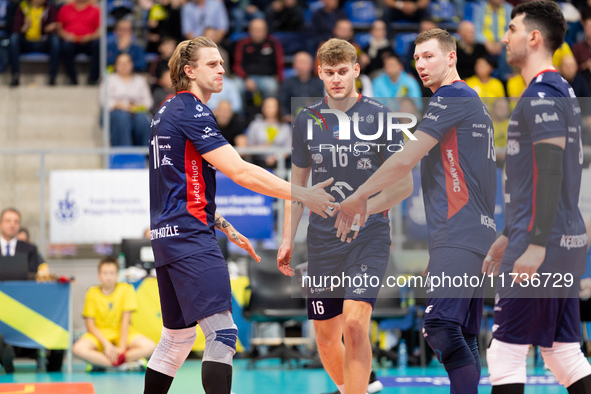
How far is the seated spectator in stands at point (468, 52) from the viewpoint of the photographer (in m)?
13.8

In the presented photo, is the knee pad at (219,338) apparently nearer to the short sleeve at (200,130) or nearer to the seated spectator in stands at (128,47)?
the short sleeve at (200,130)

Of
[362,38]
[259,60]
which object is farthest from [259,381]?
[362,38]

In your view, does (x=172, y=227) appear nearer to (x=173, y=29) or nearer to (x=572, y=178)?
(x=572, y=178)

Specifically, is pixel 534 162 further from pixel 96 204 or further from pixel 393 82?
pixel 393 82

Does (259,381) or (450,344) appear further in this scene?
(259,381)

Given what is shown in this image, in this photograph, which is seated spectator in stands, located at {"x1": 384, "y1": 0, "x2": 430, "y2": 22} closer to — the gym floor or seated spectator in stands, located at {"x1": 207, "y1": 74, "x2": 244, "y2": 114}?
seated spectator in stands, located at {"x1": 207, "y1": 74, "x2": 244, "y2": 114}

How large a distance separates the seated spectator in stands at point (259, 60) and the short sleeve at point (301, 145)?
313 inches

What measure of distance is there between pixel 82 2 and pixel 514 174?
11.5 m

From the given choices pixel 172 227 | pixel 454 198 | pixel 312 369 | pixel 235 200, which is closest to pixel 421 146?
pixel 454 198

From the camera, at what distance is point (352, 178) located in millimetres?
5934

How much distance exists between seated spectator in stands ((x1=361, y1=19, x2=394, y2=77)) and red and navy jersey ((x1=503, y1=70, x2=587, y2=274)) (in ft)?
30.2

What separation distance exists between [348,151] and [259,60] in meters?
8.50

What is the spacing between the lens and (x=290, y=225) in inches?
239

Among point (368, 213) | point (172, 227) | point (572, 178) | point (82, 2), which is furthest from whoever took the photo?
point (82, 2)
